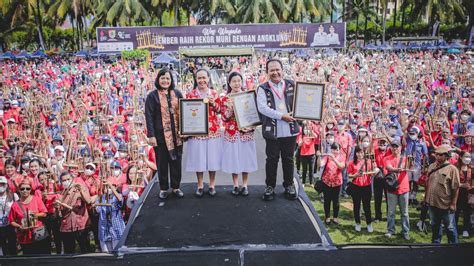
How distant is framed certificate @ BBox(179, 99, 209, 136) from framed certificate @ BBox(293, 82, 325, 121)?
3.39ft

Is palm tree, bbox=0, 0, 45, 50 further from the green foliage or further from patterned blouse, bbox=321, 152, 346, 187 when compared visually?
patterned blouse, bbox=321, 152, 346, 187

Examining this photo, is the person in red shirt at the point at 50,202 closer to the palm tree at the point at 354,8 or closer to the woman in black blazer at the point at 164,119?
the woman in black blazer at the point at 164,119

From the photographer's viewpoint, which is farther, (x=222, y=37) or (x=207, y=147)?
(x=222, y=37)

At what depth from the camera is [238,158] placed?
484cm

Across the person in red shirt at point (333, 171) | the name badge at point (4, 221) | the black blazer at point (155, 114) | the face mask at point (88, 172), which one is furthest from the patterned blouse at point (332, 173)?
the name badge at point (4, 221)

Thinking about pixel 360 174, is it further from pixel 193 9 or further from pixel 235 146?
pixel 193 9

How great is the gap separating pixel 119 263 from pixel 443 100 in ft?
33.7

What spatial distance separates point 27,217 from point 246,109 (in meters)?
3.18

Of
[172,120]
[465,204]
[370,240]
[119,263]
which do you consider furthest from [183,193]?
[465,204]

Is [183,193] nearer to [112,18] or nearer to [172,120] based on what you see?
[172,120]

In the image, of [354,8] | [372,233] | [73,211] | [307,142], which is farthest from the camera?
[354,8]

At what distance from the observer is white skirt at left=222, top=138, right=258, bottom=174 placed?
485cm

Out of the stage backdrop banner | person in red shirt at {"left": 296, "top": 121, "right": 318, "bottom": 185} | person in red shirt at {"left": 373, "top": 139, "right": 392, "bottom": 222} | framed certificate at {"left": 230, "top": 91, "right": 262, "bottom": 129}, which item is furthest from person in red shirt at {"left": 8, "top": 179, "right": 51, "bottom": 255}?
the stage backdrop banner

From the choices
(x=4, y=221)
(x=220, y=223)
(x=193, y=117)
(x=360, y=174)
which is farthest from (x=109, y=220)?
(x=360, y=174)
